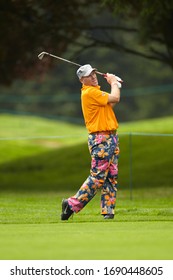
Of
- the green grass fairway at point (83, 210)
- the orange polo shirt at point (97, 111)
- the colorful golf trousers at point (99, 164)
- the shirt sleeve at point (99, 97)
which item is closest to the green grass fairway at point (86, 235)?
the green grass fairway at point (83, 210)

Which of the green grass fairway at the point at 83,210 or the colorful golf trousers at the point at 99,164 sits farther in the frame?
the colorful golf trousers at the point at 99,164

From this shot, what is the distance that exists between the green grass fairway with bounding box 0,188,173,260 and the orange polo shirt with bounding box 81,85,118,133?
1.21 m

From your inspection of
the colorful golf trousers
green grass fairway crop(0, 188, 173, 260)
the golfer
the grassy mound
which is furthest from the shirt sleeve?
the grassy mound

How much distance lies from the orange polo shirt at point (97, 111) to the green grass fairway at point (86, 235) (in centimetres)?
121

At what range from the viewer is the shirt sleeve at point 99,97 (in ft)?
46.0

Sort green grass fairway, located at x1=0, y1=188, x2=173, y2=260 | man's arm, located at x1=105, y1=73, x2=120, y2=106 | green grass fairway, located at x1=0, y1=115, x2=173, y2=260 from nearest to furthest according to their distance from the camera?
green grass fairway, located at x1=0, y1=188, x2=173, y2=260 < green grass fairway, located at x1=0, y1=115, x2=173, y2=260 < man's arm, located at x1=105, y1=73, x2=120, y2=106

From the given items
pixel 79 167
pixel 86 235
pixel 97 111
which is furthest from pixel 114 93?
pixel 79 167

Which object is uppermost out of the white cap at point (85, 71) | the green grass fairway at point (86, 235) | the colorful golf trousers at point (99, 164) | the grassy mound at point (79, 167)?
the grassy mound at point (79, 167)

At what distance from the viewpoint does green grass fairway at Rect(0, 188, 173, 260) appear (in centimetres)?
1006

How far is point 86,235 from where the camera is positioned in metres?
11.6

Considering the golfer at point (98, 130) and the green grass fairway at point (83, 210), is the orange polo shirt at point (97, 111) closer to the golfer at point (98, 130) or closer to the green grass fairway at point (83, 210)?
the golfer at point (98, 130)

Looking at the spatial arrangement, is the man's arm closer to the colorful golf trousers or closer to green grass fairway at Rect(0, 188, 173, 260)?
the colorful golf trousers
